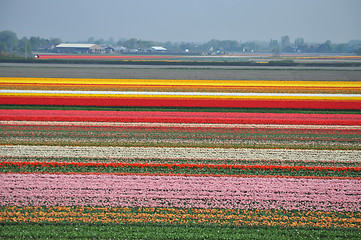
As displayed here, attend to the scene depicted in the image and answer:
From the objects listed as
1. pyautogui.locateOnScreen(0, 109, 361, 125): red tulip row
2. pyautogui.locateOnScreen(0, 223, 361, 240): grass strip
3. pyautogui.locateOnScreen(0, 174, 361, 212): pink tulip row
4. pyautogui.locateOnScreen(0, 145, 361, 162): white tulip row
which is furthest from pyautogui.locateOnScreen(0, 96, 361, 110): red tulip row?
pyautogui.locateOnScreen(0, 223, 361, 240): grass strip

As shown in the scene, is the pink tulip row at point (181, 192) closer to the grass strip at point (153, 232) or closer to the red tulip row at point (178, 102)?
the grass strip at point (153, 232)

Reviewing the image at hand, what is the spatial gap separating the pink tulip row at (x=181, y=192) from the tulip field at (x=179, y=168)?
0.03m

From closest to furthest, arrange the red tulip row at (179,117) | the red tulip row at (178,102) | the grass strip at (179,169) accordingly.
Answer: the grass strip at (179,169) → the red tulip row at (179,117) → the red tulip row at (178,102)

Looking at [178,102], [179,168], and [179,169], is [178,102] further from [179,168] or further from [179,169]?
[179,169]

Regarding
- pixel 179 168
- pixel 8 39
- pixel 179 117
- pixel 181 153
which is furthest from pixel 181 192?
pixel 8 39

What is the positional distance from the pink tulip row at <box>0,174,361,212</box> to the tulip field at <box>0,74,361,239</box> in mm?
28

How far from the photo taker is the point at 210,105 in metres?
23.8

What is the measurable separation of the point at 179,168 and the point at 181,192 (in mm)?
2034

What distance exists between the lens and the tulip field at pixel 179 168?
30.6 feet

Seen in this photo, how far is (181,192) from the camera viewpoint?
36.1 ft

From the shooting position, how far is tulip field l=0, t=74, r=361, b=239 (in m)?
9.31

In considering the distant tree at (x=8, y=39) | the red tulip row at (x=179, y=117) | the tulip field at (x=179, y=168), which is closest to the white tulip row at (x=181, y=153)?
the tulip field at (x=179, y=168)

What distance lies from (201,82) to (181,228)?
27.1 meters

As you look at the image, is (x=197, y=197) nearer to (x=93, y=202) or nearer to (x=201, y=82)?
(x=93, y=202)
